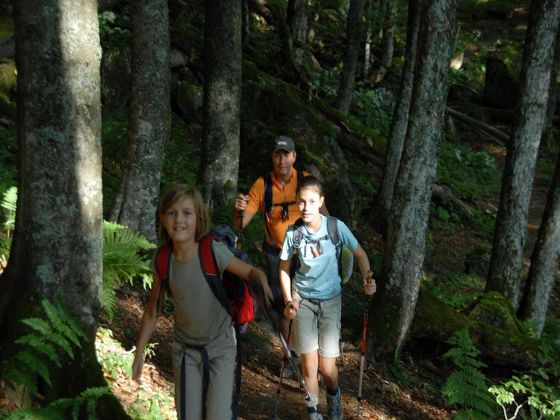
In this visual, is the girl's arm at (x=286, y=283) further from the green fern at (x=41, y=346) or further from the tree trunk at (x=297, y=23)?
the tree trunk at (x=297, y=23)

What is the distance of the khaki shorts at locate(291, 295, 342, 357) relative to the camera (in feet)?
17.4

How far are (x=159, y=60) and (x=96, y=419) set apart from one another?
424 centimetres

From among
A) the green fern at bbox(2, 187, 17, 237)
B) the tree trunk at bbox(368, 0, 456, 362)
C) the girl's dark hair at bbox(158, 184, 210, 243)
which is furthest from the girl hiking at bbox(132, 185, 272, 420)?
the tree trunk at bbox(368, 0, 456, 362)

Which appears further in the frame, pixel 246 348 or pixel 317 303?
pixel 246 348

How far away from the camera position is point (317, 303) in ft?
17.3

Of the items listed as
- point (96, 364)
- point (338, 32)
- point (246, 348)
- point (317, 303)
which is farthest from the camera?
point (338, 32)

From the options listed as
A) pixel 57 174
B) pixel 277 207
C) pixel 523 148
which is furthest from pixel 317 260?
pixel 523 148

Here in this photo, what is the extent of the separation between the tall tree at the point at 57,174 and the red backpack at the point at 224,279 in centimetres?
75

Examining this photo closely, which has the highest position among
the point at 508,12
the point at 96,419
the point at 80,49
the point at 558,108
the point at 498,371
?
the point at 508,12

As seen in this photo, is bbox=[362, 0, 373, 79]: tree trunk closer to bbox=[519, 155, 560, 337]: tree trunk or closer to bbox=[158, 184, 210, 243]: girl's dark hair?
bbox=[519, 155, 560, 337]: tree trunk

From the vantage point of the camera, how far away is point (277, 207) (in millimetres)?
6023

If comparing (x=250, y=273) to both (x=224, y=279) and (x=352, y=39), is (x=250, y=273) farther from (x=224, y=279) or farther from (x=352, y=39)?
(x=352, y=39)

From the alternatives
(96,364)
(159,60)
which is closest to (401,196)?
(159,60)

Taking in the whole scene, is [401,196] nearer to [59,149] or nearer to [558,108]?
[59,149]
